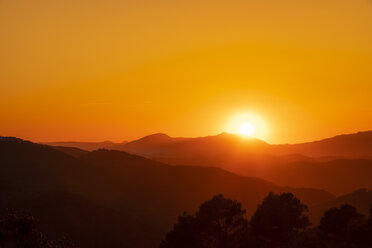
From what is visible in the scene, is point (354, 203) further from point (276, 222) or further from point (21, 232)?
point (21, 232)

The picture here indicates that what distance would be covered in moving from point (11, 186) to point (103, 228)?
2581 centimetres

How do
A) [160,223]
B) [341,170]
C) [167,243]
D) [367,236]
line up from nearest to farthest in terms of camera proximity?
[367,236] < [167,243] < [160,223] < [341,170]

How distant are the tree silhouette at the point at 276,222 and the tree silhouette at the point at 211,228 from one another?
1628 millimetres

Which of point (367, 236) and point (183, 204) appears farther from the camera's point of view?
point (183, 204)

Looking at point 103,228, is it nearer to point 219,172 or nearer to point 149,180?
point 149,180

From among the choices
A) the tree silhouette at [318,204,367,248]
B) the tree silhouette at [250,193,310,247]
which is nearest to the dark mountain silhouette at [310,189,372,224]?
the tree silhouette at [250,193,310,247]

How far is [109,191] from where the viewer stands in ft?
360

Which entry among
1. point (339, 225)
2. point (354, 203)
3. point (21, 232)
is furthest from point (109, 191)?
point (21, 232)

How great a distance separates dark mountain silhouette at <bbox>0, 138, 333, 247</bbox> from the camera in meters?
76.7

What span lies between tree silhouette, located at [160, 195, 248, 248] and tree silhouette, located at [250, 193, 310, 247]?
1628 millimetres

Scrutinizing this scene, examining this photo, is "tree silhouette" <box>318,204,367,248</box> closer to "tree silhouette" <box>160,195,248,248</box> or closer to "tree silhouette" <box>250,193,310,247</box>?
"tree silhouette" <box>250,193,310,247</box>

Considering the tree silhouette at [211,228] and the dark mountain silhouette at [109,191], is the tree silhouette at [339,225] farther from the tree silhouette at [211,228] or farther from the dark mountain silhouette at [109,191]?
the dark mountain silhouette at [109,191]

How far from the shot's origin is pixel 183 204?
107875 mm

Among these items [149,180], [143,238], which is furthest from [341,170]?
[143,238]
